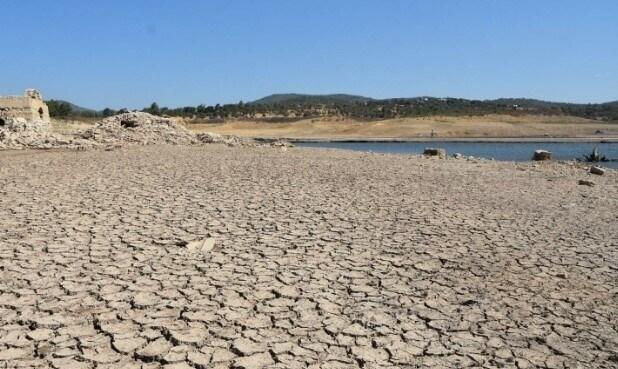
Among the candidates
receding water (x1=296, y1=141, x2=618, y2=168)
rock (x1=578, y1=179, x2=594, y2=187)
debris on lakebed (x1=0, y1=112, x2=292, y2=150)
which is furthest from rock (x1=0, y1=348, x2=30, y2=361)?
receding water (x1=296, y1=141, x2=618, y2=168)

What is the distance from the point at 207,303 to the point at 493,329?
7.06 ft

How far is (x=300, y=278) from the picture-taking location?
478 centimetres

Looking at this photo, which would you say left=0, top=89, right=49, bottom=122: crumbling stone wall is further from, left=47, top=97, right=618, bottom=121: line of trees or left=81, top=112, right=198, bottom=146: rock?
left=47, top=97, right=618, bottom=121: line of trees

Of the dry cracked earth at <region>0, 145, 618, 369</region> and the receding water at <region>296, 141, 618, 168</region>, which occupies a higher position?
the dry cracked earth at <region>0, 145, 618, 369</region>

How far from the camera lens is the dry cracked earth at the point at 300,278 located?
11.5ft

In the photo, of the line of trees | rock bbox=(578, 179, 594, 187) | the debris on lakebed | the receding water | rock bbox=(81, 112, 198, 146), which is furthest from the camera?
the line of trees

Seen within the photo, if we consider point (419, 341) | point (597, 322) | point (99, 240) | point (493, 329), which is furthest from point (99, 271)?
point (597, 322)

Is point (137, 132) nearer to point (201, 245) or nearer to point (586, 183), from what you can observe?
point (586, 183)

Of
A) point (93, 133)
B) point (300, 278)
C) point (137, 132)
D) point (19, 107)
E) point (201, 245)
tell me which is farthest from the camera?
point (19, 107)

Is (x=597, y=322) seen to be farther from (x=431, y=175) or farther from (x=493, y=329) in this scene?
(x=431, y=175)

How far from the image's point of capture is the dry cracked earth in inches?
138

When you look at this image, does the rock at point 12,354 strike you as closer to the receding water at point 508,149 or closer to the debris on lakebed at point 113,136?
the debris on lakebed at point 113,136

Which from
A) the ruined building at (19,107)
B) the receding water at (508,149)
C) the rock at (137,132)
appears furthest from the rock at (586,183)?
the ruined building at (19,107)

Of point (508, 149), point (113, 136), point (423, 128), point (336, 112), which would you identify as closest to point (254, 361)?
point (113, 136)
